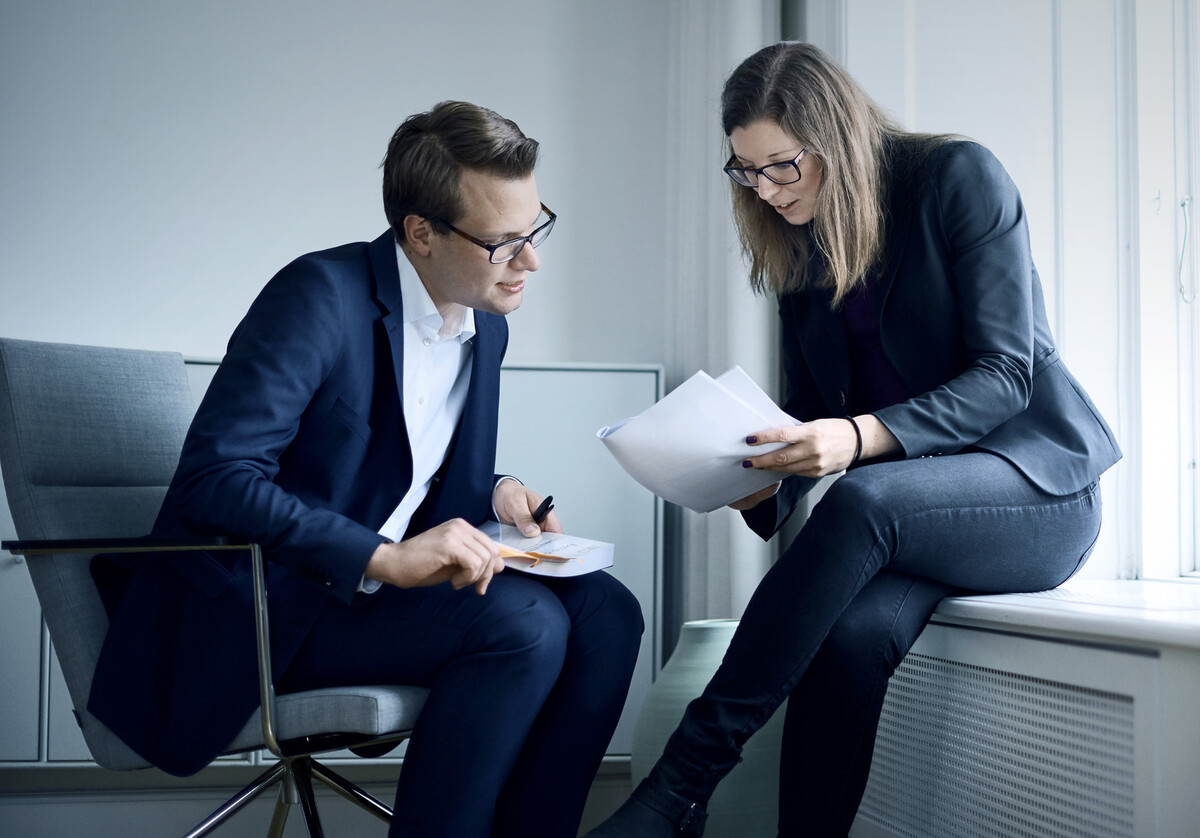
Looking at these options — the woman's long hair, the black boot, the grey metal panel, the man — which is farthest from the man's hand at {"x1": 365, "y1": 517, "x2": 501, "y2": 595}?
the grey metal panel

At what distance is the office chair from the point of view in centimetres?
130

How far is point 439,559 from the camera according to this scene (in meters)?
1.18

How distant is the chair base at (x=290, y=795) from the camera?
148 centimetres

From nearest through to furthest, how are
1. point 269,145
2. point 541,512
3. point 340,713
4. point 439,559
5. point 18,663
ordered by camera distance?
1. point 439,559
2. point 340,713
3. point 541,512
4. point 18,663
5. point 269,145

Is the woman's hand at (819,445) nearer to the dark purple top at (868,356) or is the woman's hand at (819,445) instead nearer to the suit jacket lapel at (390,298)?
the dark purple top at (868,356)

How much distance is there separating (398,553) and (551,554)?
224mm

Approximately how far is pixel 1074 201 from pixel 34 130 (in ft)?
8.39

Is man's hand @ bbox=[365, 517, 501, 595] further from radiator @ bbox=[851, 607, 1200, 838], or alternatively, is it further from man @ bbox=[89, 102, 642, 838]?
radiator @ bbox=[851, 607, 1200, 838]

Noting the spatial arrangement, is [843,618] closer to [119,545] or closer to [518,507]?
[518,507]

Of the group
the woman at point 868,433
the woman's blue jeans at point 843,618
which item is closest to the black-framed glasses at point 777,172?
the woman at point 868,433

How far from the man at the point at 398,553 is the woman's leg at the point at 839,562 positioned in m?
0.18

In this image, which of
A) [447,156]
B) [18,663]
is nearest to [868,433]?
[447,156]

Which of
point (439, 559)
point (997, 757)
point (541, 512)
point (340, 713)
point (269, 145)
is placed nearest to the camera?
point (439, 559)

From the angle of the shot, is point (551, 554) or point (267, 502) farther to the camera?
point (551, 554)
